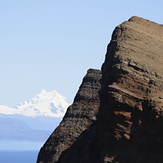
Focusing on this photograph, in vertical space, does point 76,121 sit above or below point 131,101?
above

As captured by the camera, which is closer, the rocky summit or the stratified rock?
the rocky summit

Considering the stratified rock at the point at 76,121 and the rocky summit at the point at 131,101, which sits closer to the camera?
the rocky summit at the point at 131,101

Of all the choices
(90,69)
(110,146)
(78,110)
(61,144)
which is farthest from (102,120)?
(90,69)

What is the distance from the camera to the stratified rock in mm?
83188

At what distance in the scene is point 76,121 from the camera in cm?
9031

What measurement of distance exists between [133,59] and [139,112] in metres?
5.98

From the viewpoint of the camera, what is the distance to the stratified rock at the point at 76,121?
83188mm

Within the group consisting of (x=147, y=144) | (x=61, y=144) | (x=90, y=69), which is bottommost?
(x=147, y=144)

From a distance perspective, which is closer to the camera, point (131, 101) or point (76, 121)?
point (131, 101)

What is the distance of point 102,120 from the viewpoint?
53469 mm

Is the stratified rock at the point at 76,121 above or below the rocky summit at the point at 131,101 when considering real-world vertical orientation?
above

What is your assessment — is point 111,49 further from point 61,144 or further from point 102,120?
point 61,144

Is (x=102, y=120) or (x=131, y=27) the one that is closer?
(x=102, y=120)

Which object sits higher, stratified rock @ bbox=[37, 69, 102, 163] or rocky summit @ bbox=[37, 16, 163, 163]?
stratified rock @ bbox=[37, 69, 102, 163]
